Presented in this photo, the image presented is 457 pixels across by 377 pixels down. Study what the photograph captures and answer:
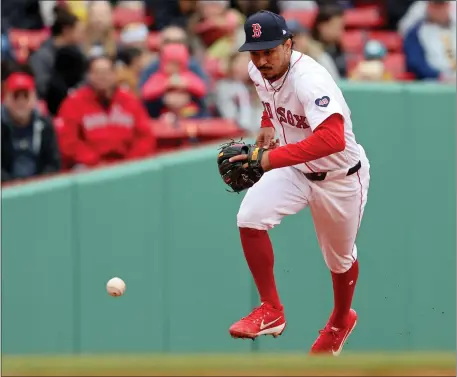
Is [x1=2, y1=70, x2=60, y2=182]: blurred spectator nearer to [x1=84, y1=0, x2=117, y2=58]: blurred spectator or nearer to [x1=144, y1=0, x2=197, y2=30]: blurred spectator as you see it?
[x1=84, y1=0, x2=117, y2=58]: blurred spectator

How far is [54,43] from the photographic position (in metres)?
9.70

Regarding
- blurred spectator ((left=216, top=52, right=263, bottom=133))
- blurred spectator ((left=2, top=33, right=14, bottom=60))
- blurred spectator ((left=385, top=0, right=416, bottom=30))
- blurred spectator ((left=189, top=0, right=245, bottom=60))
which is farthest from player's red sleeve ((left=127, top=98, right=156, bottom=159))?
blurred spectator ((left=385, top=0, right=416, bottom=30))

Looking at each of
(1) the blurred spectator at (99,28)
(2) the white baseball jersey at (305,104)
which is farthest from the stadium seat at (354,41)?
(2) the white baseball jersey at (305,104)

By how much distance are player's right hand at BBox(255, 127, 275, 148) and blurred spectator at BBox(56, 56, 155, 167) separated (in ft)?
7.09

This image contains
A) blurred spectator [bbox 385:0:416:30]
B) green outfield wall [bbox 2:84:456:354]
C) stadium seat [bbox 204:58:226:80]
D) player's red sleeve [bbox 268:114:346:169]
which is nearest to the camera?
player's red sleeve [bbox 268:114:346:169]

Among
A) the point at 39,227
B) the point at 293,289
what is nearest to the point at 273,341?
the point at 293,289

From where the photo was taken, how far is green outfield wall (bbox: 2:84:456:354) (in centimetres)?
787

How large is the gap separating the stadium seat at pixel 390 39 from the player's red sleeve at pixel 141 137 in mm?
3787

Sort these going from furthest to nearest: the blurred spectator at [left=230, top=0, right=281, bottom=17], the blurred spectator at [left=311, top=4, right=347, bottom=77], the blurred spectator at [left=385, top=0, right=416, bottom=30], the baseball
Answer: the blurred spectator at [left=385, top=0, right=416, bottom=30], the blurred spectator at [left=230, top=0, right=281, bottom=17], the blurred spectator at [left=311, top=4, right=347, bottom=77], the baseball

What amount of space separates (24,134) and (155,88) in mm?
1450

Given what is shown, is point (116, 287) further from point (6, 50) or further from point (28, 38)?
point (28, 38)

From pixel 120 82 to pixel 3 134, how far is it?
5.77ft

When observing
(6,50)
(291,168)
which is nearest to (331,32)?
(6,50)

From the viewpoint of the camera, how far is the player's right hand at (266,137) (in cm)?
654
